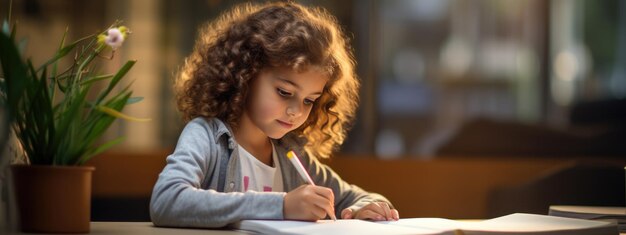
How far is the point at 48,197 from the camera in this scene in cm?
111

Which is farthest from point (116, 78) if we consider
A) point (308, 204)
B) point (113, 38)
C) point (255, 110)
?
point (255, 110)

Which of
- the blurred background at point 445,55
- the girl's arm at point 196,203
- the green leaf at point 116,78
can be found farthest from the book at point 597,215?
the blurred background at point 445,55

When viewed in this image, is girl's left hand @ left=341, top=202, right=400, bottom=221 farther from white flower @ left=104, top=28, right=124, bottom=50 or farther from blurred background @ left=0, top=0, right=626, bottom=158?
blurred background @ left=0, top=0, right=626, bottom=158

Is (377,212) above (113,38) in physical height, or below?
below

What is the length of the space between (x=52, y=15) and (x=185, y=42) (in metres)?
0.75

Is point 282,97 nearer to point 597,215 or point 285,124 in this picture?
point 285,124

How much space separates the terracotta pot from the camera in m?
1.11

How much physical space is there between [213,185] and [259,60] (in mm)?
236

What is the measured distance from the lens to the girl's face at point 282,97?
152 cm

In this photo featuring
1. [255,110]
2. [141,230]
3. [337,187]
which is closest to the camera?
[141,230]

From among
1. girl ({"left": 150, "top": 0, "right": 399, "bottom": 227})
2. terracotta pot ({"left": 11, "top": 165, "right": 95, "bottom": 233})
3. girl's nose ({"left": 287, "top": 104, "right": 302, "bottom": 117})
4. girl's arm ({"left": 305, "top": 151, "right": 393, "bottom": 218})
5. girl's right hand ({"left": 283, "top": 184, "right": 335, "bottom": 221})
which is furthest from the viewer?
girl's arm ({"left": 305, "top": 151, "right": 393, "bottom": 218})

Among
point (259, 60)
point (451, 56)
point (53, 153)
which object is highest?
point (451, 56)

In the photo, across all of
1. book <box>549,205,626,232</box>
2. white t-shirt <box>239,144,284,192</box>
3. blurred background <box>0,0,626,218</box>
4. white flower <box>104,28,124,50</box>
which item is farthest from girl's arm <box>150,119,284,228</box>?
blurred background <box>0,0,626,218</box>

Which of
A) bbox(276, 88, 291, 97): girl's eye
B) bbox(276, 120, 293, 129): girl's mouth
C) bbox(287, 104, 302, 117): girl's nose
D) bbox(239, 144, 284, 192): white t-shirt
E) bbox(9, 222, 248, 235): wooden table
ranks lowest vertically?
bbox(9, 222, 248, 235): wooden table
